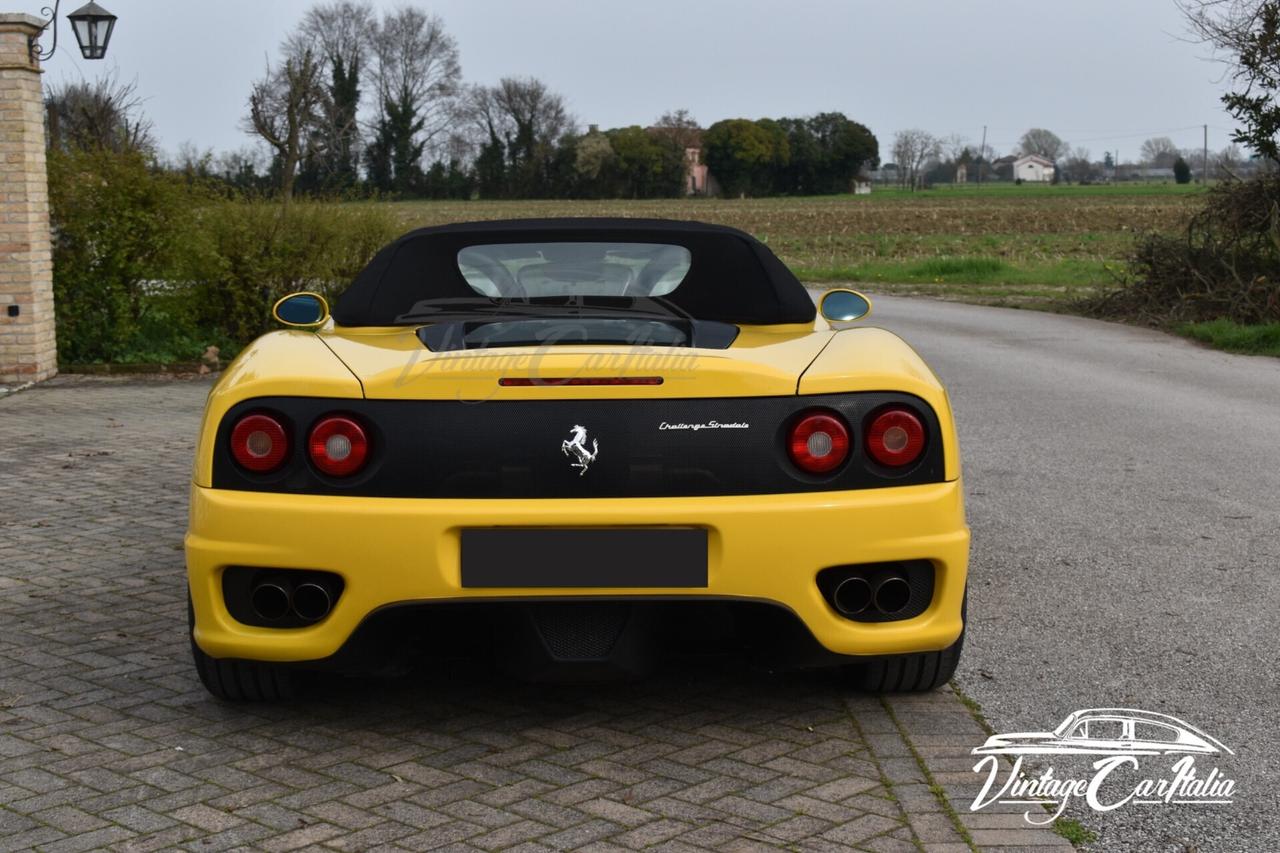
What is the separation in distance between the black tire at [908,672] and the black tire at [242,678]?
1.54m

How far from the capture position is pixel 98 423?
1050cm

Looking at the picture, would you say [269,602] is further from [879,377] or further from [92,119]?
[92,119]

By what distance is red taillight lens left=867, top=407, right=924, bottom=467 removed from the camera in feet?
12.2

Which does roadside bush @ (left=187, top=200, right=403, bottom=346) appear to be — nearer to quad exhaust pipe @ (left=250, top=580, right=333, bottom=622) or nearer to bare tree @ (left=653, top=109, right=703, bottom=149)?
quad exhaust pipe @ (left=250, top=580, right=333, bottom=622)

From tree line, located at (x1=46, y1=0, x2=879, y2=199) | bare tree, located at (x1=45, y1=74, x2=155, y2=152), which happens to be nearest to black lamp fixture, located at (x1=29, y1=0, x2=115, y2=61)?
bare tree, located at (x1=45, y1=74, x2=155, y2=152)

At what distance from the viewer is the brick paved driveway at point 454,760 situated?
128 inches

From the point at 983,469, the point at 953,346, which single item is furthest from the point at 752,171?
the point at 983,469

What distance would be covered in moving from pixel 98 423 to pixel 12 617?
18.3 ft

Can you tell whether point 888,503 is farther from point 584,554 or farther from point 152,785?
point 152,785

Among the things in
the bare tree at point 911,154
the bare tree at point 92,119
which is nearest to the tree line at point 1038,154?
the bare tree at point 911,154

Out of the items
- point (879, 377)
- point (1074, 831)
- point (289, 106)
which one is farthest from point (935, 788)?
point (289, 106)

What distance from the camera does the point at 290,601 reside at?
3699mm

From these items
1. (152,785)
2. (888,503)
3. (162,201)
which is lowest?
(152,785)

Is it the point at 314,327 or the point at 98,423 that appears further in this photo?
the point at 98,423
